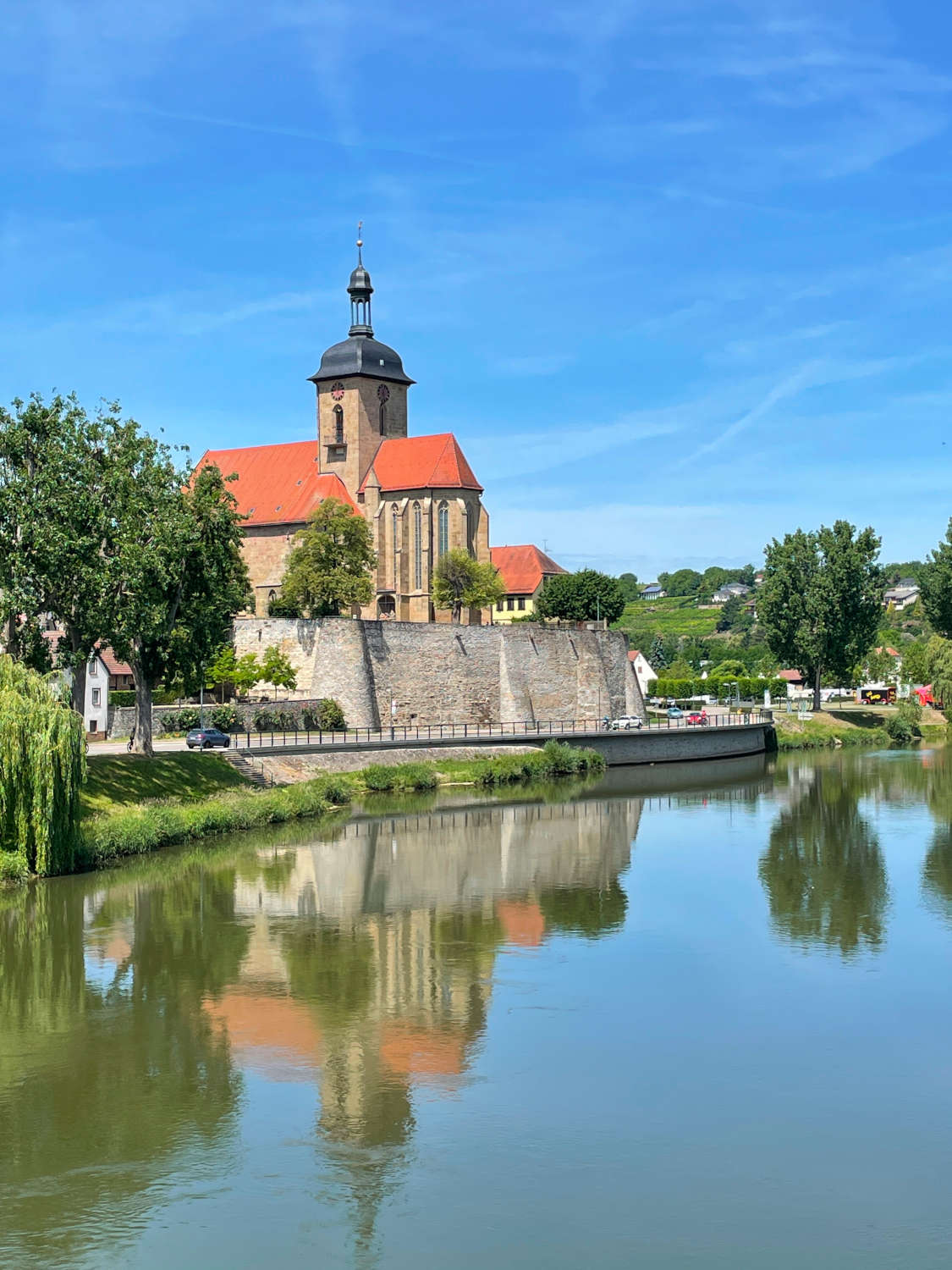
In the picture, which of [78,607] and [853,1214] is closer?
[853,1214]

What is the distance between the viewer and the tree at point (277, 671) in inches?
2259

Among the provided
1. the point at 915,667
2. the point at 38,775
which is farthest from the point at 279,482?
the point at 38,775

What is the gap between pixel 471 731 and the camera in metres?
59.7

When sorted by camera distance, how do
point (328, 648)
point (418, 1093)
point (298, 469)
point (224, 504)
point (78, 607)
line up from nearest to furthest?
point (418, 1093), point (78, 607), point (224, 504), point (328, 648), point (298, 469)

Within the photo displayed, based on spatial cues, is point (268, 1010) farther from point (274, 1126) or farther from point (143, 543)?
point (143, 543)

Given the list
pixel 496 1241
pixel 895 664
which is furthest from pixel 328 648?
pixel 895 664

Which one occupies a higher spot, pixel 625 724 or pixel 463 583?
pixel 463 583

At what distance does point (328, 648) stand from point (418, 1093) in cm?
4234

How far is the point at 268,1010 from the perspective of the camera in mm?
20375

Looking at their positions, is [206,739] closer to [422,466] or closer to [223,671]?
[223,671]

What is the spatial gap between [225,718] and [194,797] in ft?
44.0

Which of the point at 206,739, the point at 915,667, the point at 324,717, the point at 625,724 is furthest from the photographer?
the point at 915,667

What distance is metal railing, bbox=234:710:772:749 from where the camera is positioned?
164 feet

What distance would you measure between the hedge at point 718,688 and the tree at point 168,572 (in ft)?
204
